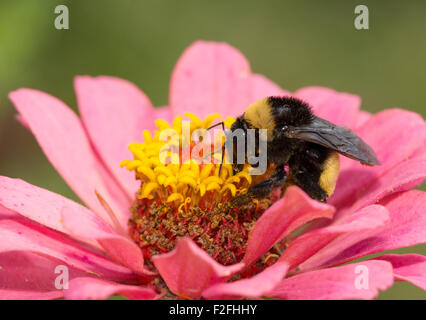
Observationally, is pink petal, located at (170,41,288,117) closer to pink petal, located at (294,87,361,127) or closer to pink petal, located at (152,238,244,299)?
pink petal, located at (294,87,361,127)

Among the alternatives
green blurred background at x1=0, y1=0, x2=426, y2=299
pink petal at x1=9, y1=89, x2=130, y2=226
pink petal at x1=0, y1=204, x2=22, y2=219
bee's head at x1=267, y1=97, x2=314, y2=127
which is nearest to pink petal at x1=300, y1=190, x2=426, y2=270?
bee's head at x1=267, y1=97, x2=314, y2=127

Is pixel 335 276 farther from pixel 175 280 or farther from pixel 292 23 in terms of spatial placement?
pixel 292 23

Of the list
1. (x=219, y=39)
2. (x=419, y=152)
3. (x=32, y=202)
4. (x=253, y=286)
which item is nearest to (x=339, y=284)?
(x=253, y=286)

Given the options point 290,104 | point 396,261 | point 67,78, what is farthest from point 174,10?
point 396,261

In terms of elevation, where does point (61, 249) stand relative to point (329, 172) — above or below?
below

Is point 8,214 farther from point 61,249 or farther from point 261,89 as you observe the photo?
point 261,89

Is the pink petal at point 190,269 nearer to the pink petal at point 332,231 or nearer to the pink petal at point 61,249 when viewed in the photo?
the pink petal at point 332,231
